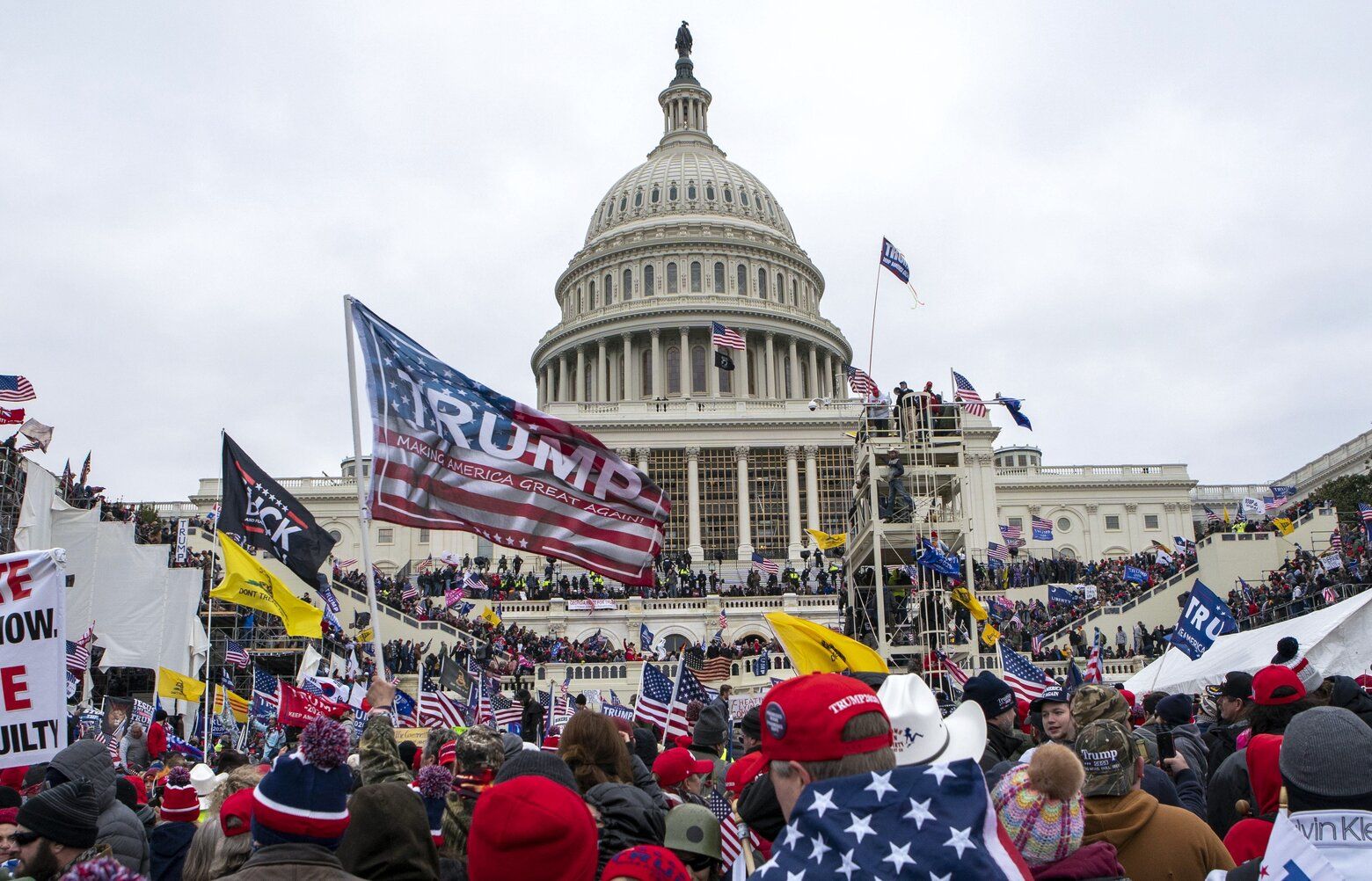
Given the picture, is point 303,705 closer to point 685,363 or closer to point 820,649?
point 820,649

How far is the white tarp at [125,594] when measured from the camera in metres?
30.8

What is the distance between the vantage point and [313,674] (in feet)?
72.2

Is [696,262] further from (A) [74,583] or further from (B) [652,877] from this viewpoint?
(B) [652,877]

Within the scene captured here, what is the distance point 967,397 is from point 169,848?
43744mm


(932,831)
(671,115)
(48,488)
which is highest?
(671,115)

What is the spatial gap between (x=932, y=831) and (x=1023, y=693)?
12359 millimetres

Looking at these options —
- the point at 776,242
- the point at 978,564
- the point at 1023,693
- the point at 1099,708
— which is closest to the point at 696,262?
the point at 776,242

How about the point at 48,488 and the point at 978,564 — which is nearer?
the point at 48,488

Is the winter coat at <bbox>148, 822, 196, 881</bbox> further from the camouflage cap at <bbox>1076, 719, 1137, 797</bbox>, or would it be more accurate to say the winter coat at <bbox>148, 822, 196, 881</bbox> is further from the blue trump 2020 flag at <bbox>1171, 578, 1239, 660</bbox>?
the blue trump 2020 flag at <bbox>1171, 578, 1239, 660</bbox>

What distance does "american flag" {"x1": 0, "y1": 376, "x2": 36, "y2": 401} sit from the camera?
3225 cm

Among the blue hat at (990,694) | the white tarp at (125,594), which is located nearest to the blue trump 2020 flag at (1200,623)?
the blue hat at (990,694)

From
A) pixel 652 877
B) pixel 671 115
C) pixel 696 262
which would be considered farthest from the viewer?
pixel 671 115

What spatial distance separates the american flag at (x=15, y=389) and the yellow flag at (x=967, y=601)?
23.8 m

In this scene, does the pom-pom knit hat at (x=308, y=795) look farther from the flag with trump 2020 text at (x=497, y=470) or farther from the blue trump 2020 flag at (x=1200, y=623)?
the blue trump 2020 flag at (x=1200, y=623)
